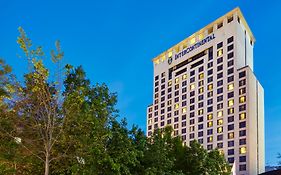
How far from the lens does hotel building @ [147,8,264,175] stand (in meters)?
89.9

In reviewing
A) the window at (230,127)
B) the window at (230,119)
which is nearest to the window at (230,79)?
the window at (230,119)

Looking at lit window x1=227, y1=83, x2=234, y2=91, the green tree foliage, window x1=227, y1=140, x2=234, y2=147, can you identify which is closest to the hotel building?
lit window x1=227, y1=83, x2=234, y2=91

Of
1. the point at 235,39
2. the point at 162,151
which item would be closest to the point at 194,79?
the point at 235,39

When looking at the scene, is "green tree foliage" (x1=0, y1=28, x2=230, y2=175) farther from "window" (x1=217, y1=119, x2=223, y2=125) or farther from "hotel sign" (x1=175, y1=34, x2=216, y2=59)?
"hotel sign" (x1=175, y1=34, x2=216, y2=59)

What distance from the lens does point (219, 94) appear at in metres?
97.6

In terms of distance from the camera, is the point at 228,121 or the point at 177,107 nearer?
the point at 228,121

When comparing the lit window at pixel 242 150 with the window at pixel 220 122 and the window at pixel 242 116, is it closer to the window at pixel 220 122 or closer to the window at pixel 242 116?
the window at pixel 242 116

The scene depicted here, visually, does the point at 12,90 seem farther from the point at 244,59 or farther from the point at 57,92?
the point at 244,59

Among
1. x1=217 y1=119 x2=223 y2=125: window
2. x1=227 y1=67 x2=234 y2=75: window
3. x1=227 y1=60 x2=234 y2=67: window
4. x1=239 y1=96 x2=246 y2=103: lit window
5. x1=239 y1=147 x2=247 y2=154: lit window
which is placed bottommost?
x1=239 y1=147 x2=247 y2=154: lit window

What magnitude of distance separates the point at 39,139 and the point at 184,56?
321ft

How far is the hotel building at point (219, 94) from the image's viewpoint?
295 ft

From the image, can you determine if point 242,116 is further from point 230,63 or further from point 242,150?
point 230,63

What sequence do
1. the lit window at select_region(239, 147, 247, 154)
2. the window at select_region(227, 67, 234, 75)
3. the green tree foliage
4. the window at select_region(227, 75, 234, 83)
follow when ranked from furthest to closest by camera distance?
1. the window at select_region(227, 67, 234, 75)
2. the window at select_region(227, 75, 234, 83)
3. the lit window at select_region(239, 147, 247, 154)
4. the green tree foliage

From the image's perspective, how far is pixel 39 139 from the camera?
50.1ft
